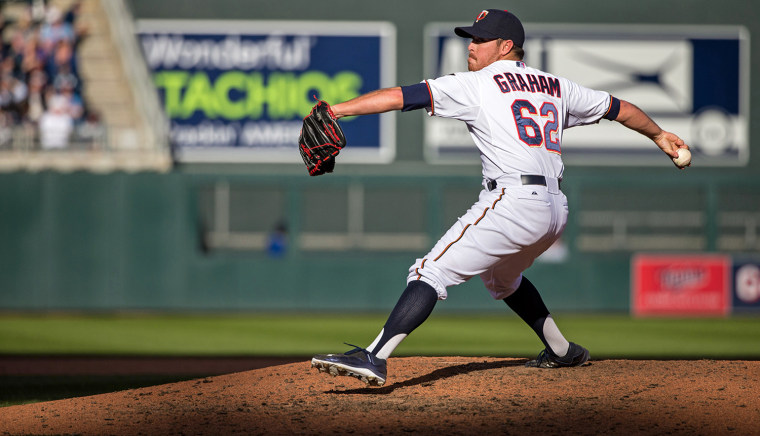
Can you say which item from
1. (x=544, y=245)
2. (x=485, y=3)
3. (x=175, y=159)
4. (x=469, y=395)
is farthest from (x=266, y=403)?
(x=485, y=3)

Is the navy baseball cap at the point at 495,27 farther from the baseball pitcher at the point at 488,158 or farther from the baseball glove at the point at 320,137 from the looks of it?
the baseball glove at the point at 320,137

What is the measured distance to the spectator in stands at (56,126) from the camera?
15547 millimetres

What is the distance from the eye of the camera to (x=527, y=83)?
436 cm

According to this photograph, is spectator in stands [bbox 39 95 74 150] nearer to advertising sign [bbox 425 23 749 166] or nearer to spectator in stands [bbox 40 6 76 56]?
spectator in stands [bbox 40 6 76 56]

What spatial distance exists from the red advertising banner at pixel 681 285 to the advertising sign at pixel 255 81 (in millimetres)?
6777

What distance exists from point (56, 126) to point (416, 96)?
44.1 feet

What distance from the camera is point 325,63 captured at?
63.5ft

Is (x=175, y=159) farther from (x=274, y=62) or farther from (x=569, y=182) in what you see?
(x=569, y=182)

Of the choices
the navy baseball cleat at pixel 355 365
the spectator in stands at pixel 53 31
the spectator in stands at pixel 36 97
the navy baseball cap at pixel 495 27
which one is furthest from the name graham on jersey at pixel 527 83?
the spectator in stands at pixel 53 31

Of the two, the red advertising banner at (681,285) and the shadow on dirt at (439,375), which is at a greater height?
the shadow on dirt at (439,375)

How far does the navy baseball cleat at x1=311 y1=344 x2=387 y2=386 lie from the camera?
4.03 m

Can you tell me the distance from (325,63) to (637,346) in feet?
35.9

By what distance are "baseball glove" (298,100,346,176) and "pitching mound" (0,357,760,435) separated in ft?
3.35

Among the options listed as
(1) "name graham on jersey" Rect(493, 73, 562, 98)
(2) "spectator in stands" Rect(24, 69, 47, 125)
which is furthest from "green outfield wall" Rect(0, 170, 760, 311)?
(1) "name graham on jersey" Rect(493, 73, 562, 98)
